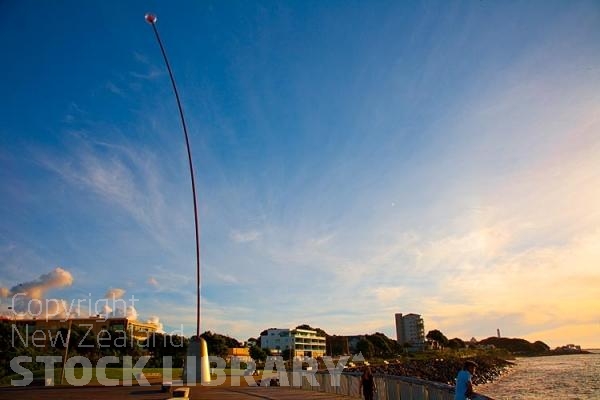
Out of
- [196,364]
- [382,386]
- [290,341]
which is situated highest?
[196,364]

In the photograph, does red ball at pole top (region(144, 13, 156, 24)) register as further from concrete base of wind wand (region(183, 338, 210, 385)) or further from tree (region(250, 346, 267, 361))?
tree (region(250, 346, 267, 361))

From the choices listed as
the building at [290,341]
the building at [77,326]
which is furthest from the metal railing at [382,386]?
the building at [290,341]

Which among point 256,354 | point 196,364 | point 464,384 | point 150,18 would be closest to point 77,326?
point 256,354

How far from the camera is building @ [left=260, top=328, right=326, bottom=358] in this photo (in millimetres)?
165875

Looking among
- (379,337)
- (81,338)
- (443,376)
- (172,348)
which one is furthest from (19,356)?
(379,337)

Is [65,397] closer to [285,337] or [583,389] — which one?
[583,389]

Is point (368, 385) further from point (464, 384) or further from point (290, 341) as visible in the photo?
point (290, 341)

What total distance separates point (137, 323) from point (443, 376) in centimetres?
9656

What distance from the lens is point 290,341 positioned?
16550 centimetres

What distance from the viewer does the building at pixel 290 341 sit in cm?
16588

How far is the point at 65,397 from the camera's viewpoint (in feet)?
66.9

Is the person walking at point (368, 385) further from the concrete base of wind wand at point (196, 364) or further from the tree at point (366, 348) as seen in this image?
the tree at point (366, 348)

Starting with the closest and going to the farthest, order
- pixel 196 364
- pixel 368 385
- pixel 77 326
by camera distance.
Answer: pixel 368 385 → pixel 196 364 → pixel 77 326

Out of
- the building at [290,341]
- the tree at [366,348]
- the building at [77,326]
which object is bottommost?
the tree at [366,348]
